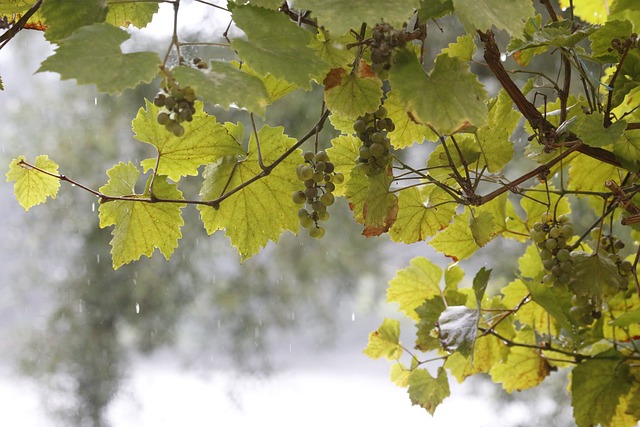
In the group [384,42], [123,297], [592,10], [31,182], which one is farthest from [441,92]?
[123,297]

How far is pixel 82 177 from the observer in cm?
313

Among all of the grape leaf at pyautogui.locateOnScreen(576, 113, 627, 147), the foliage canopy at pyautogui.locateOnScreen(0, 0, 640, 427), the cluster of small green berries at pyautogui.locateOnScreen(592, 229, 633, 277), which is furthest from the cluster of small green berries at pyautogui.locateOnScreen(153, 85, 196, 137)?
the cluster of small green berries at pyautogui.locateOnScreen(592, 229, 633, 277)

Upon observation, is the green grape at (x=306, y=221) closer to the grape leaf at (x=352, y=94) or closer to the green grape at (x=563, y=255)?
the grape leaf at (x=352, y=94)

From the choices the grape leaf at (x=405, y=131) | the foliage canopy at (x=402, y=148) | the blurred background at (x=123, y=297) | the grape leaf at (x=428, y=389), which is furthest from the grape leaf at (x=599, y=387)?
the blurred background at (x=123, y=297)

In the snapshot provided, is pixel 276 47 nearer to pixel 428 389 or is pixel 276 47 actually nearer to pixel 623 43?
pixel 623 43

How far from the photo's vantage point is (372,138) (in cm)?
38

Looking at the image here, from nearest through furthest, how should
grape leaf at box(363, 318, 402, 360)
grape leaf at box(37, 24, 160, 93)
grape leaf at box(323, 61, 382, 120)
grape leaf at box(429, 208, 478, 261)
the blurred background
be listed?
grape leaf at box(37, 24, 160, 93)
grape leaf at box(323, 61, 382, 120)
grape leaf at box(429, 208, 478, 261)
grape leaf at box(363, 318, 402, 360)
the blurred background

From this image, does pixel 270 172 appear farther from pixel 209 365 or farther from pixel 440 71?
pixel 209 365

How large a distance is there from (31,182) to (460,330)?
28cm

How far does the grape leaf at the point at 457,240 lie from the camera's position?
58 cm

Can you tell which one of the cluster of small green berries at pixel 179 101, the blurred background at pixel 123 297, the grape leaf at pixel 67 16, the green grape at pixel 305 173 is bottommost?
the cluster of small green berries at pixel 179 101

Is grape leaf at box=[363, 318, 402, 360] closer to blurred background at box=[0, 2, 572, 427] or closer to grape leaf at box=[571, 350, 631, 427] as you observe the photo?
grape leaf at box=[571, 350, 631, 427]

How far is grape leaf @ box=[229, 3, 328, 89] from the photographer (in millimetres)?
281

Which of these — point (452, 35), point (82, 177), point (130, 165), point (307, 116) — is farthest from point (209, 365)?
point (130, 165)
